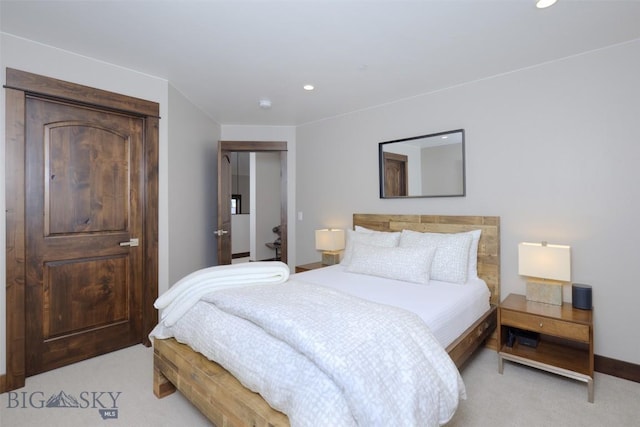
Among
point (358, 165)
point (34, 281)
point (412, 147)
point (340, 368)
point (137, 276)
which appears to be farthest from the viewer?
point (358, 165)

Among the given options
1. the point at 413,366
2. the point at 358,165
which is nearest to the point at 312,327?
the point at 413,366

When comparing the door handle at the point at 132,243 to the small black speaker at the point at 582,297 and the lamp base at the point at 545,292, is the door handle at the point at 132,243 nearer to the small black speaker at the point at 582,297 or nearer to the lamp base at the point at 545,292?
the lamp base at the point at 545,292

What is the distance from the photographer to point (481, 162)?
285 centimetres

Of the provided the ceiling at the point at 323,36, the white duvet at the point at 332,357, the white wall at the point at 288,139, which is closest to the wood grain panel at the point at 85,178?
the ceiling at the point at 323,36

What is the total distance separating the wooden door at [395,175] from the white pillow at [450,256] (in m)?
0.77

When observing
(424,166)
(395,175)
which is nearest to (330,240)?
(395,175)

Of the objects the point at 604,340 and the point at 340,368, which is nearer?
the point at 340,368

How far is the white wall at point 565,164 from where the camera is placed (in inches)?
87.2

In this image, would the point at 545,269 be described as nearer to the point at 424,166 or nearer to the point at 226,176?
the point at 424,166

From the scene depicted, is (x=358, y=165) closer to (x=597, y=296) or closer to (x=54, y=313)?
(x=597, y=296)

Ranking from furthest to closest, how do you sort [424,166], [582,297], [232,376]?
[424,166] < [582,297] < [232,376]

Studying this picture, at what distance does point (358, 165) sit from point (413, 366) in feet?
9.06

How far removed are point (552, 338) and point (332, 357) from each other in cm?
228

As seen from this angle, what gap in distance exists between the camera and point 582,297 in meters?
2.21
